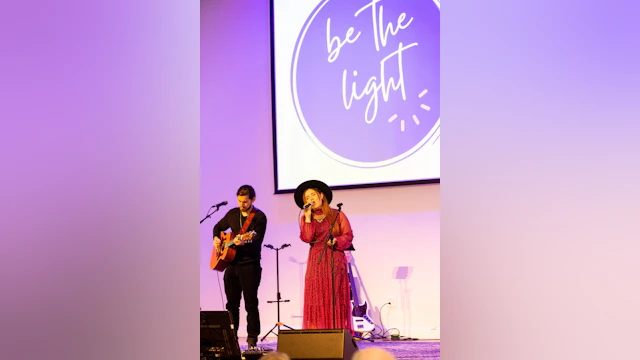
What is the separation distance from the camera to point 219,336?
4332 mm

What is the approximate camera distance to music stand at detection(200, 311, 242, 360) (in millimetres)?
4266

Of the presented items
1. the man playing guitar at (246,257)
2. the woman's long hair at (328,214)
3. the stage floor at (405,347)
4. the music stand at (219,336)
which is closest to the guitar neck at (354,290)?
the stage floor at (405,347)

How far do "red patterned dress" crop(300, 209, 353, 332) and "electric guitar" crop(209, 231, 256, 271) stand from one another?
583 millimetres

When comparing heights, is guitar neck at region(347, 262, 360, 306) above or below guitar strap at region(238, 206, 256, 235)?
below

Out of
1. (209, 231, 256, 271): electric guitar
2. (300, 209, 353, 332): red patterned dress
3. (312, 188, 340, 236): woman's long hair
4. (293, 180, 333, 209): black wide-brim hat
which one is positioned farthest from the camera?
(209, 231, 256, 271): electric guitar

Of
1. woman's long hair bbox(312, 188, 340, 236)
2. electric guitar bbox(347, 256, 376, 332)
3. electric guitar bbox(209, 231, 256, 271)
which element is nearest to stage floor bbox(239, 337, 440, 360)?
electric guitar bbox(347, 256, 376, 332)

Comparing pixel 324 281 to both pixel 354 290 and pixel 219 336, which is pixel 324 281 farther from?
pixel 354 290

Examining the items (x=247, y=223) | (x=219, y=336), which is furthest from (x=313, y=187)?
(x=219, y=336)

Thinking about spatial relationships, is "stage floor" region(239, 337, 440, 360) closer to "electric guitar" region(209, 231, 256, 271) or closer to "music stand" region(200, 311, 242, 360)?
"electric guitar" region(209, 231, 256, 271)
